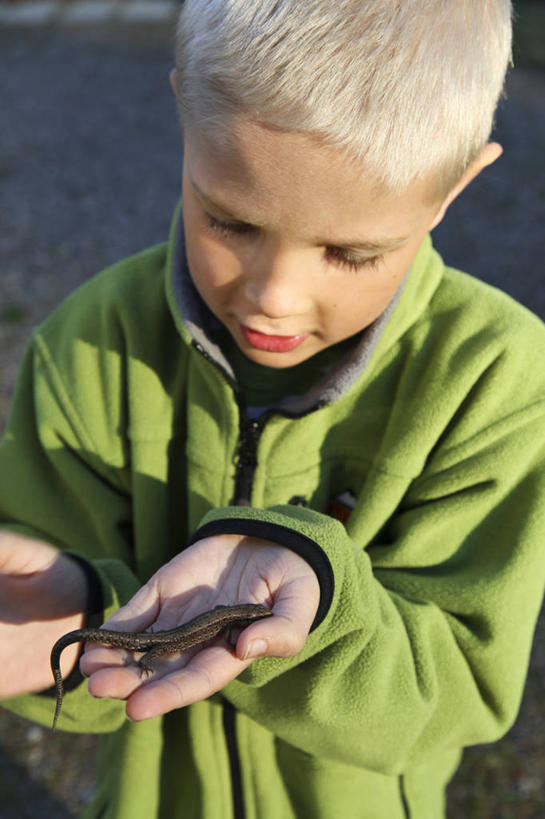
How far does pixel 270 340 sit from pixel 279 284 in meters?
0.21

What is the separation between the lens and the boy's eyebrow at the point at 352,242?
1844 mm

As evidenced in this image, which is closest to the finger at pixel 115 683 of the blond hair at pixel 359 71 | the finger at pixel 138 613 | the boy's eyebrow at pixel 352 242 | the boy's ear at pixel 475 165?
the finger at pixel 138 613

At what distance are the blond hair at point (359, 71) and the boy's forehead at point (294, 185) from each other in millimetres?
27

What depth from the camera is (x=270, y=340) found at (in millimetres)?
2070

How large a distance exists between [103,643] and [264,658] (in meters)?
0.34

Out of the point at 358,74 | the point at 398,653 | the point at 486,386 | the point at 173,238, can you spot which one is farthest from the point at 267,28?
the point at 398,653

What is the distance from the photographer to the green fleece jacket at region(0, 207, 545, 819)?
2.12m

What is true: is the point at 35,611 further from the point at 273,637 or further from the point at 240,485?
the point at 273,637

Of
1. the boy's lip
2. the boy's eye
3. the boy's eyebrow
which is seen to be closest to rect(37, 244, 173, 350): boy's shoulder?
the boy's lip

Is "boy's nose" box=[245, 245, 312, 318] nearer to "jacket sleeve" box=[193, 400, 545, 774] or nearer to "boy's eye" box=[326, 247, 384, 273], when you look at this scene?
"boy's eye" box=[326, 247, 384, 273]

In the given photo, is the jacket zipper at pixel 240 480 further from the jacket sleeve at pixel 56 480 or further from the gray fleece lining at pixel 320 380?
the jacket sleeve at pixel 56 480

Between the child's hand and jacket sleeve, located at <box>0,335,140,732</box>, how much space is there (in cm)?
65

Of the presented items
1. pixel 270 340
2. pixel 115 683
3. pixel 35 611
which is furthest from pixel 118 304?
pixel 115 683

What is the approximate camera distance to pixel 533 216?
8.41m
